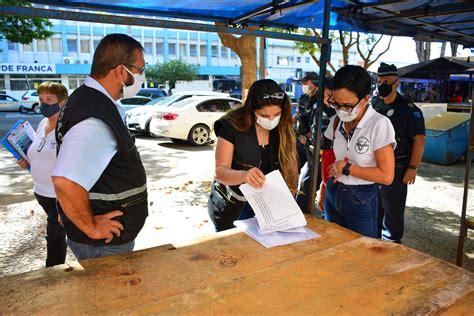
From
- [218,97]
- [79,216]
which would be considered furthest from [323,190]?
[218,97]

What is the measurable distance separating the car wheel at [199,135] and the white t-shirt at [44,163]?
792 cm

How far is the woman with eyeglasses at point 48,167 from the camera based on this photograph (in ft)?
8.36

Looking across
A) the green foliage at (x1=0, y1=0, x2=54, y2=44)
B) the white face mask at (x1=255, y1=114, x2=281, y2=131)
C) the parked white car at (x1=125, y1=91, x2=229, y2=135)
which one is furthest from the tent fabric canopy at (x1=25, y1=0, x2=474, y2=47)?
the green foliage at (x1=0, y1=0, x2=54, y2=44)

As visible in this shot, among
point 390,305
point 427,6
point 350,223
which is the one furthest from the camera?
point 427,6

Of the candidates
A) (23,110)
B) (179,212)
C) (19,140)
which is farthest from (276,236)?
(23,110)

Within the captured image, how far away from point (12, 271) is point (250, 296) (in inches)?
115

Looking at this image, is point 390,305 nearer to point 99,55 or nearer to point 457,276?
point 457,276

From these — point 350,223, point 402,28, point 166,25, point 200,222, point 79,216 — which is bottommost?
point 200,222

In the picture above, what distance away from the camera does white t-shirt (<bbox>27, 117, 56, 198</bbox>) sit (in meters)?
2.54

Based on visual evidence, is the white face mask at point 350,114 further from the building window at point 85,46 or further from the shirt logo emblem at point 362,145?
the building window at point 85,46

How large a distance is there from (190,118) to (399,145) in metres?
7.91

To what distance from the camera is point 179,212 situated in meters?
5.06

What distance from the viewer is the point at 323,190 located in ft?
9.05

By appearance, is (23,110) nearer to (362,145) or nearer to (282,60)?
(362,145)
